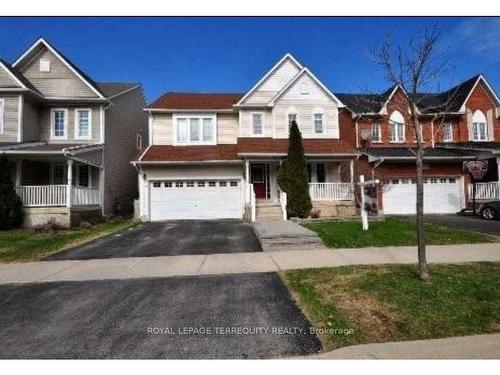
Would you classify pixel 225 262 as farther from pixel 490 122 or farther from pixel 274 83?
pixel 490 122

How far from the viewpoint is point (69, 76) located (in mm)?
19781

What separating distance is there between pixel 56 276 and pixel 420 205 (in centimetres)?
746

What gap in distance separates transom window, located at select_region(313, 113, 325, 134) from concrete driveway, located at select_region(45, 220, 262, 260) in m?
8.00

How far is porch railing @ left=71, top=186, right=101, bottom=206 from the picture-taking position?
17.2m

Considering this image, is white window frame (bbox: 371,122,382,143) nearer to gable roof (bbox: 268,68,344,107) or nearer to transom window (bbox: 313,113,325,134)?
gable roof (bbox: 268,68,344,107)

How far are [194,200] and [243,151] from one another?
3837mm

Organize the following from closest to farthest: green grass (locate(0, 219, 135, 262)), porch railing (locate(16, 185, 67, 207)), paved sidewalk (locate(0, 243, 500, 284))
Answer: paved sidewalk (locate(0, 243, 500, 284)) < green grass (locate(0, 219, 135, 262)) < porch railing (locate(16, 185, 67, 207))

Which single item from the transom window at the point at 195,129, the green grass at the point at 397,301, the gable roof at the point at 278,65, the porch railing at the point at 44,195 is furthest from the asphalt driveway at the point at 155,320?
the gable roof at the point at 278,65

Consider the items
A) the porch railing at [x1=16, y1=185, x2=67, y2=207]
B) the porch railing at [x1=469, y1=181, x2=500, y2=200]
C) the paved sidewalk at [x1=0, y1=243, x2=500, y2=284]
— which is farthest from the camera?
the porch railing at [x1=469, y1=181, x2=500, y2=200]

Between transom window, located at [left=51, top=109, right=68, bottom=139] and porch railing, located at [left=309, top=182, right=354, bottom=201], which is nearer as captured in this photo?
porch railing, located at [left=309, top=182, right=354, bottom=201]

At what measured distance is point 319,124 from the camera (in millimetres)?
20438

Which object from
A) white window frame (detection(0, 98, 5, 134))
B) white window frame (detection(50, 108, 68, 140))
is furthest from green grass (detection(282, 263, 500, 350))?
white window frame (detection(0, 98, 5, 134))

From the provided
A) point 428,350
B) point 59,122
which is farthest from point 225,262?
point 59,122

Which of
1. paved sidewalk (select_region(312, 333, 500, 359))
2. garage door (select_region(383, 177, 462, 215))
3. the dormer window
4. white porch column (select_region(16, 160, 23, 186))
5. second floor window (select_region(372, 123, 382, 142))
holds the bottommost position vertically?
paved sidewalk (select_region(312, 333, 500, 359))
